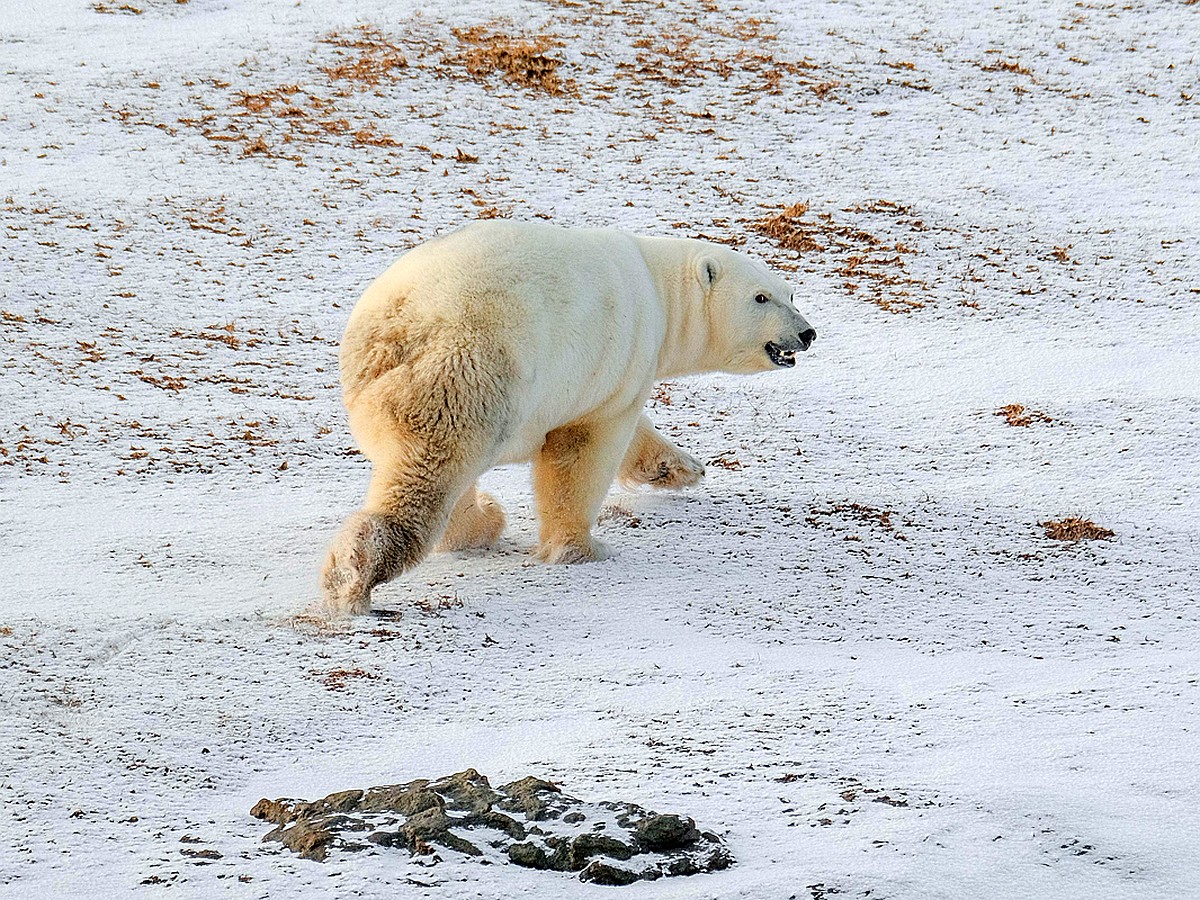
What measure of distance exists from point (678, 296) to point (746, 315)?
1.24ft

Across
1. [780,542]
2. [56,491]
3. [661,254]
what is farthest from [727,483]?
[56,491]

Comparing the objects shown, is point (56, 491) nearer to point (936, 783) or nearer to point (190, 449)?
point (190, 449)

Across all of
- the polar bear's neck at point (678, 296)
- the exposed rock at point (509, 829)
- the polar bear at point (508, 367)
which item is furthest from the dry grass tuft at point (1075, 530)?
the exposed rock at point (509, 829)

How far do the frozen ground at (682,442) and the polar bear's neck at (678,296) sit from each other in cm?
87

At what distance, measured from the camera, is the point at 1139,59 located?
15.7 m

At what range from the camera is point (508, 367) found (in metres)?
5.40

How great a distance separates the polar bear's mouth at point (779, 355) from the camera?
6938 mm

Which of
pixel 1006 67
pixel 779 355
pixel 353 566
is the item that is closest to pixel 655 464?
pixel 779 355

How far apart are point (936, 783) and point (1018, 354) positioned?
21.0ft

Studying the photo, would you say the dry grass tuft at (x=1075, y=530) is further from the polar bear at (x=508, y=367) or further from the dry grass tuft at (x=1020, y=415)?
the polar bear at (x=508, y=367)

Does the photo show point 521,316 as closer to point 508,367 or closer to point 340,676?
point 508,367

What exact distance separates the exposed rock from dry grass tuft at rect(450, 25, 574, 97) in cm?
1177

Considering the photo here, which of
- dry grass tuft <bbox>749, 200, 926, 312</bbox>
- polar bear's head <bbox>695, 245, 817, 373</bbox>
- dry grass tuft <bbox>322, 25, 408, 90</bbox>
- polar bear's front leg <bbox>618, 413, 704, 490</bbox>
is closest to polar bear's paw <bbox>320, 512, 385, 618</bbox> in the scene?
polar bear's front leg <bbox>618, 413, 704, 490</bbox>

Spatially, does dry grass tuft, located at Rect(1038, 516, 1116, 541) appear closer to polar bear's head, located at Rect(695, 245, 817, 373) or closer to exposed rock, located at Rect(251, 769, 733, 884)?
polar bear's head, located at Rect(695, 245, 817, 373)
